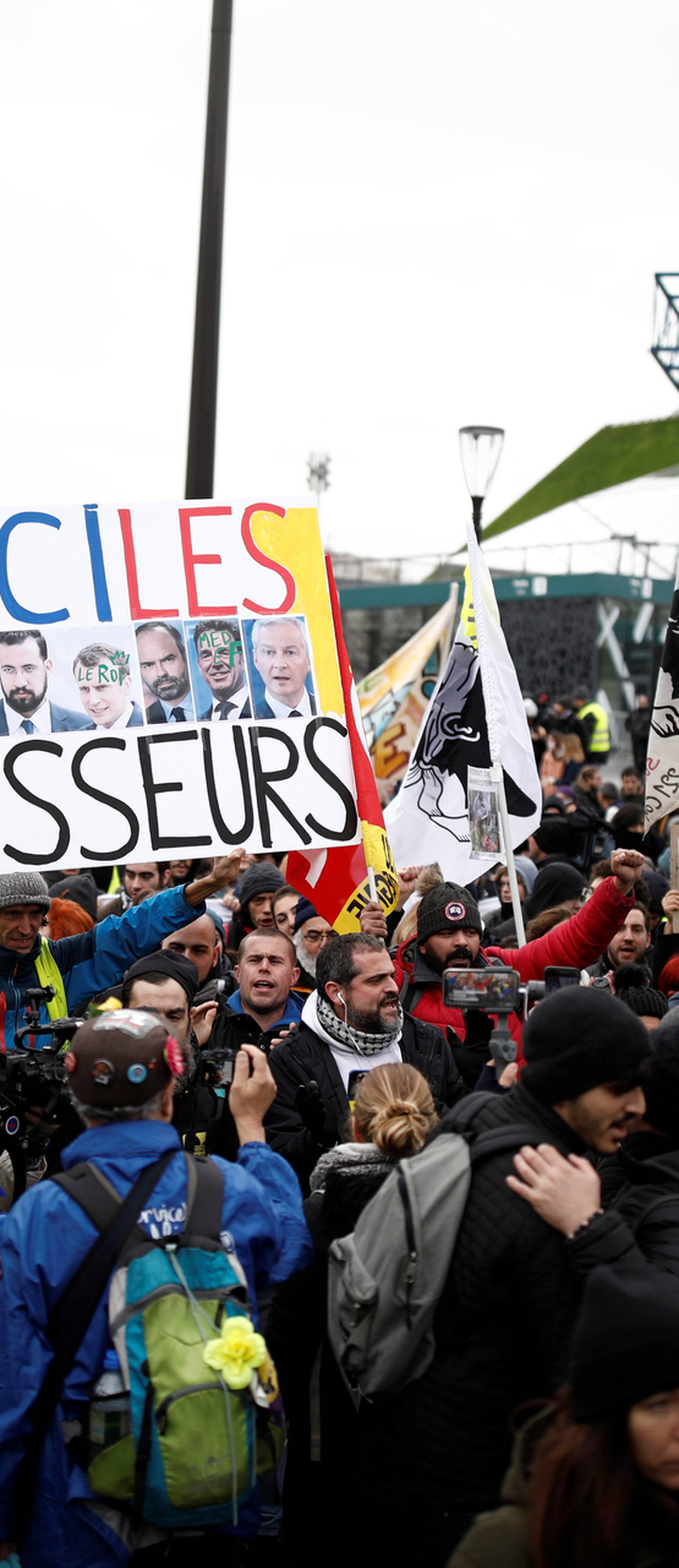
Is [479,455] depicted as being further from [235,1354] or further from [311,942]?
[235,1354]

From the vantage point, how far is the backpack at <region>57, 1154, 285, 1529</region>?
2.48m

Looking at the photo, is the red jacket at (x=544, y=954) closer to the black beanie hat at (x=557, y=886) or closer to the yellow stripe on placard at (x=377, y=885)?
the yellow stripe on placard at (x=377, y=885)

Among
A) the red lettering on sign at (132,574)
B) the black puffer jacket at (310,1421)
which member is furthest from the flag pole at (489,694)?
the black puffer jacket at (310,1421)

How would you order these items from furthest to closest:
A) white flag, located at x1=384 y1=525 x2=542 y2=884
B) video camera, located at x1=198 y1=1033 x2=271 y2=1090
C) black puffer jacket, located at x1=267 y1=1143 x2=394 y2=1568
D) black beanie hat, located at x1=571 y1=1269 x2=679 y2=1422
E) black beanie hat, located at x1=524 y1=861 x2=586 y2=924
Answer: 1. black beanie hat, located at x1=524 y1=861 x2=586 y2=924
2. white flag, located at x1=384 y1=525 x2=542 y2=884
3. black puffer jacket, located at x1=267 y1=1143 x2=394 y2=1568
4. video camera, located at x1=198 y1=1033 x2=271 y2=1090
5. black beanie hat, located at x1=571 y1=1269 x2=679 y2=1422

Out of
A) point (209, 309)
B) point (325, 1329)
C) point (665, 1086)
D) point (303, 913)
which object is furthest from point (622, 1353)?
point (209, 309)

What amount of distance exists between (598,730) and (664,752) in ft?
29.3

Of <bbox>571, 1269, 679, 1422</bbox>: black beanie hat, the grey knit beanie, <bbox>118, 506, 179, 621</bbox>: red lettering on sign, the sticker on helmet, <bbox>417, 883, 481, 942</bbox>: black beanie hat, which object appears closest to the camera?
<bbox>571, 1269, 679, 1422</bbox>: black beanie hat

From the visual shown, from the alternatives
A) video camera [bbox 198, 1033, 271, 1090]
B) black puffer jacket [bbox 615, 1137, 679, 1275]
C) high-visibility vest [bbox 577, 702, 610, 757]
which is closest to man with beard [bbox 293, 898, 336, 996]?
video camera [bbox 198, 1033, 271, 1090]

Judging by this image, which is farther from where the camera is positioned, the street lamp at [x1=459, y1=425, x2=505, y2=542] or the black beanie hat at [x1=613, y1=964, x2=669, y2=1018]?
the street lamp at [x1=459, y1=425, x2=505, y2=542]

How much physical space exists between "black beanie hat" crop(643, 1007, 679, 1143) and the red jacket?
4.59ft

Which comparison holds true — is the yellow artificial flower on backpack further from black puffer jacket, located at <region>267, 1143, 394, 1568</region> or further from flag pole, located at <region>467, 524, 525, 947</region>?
flag pole, located at <region>467, 524, 525, 947</region>

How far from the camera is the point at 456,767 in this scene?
6.21m

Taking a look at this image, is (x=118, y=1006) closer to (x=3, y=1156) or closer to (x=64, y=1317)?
(x=64, y=1317)

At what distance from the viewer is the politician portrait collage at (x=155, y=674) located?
506cm
